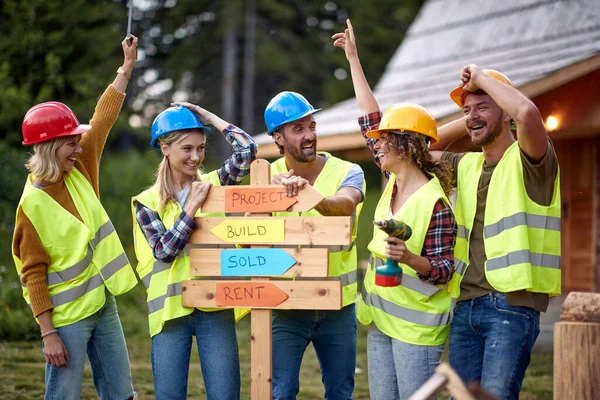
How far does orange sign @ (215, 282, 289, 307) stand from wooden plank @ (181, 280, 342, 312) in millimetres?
18

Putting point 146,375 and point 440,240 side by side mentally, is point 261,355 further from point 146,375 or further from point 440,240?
point 146,375

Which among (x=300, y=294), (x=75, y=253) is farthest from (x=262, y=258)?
(x=75, y=253)

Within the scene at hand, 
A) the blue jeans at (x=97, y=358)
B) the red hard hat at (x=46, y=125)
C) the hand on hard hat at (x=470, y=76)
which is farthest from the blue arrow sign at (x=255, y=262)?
the hand on hard hat at (x=470, y=76)

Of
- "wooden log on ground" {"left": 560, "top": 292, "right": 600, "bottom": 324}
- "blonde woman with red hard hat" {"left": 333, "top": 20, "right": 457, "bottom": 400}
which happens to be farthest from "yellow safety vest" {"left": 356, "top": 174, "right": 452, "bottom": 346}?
"wooden log on ground" {"left": 560, "top": 292, "right": 600, "bottom": 324}

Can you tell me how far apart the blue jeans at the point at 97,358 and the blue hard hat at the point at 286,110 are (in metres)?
1.40

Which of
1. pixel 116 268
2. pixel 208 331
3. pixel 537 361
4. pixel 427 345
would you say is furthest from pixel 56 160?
pixel 537 361

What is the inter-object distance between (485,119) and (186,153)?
5.46ft

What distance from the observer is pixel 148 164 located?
21.6 metres

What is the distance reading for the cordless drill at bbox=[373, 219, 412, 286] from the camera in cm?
400

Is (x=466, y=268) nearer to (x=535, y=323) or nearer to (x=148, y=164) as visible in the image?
(x=535, y=323)

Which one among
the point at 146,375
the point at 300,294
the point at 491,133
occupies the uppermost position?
the point at 491,133

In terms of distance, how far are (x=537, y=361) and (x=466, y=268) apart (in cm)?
505

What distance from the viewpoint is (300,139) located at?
4.84 m

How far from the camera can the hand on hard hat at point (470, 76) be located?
4152mm
